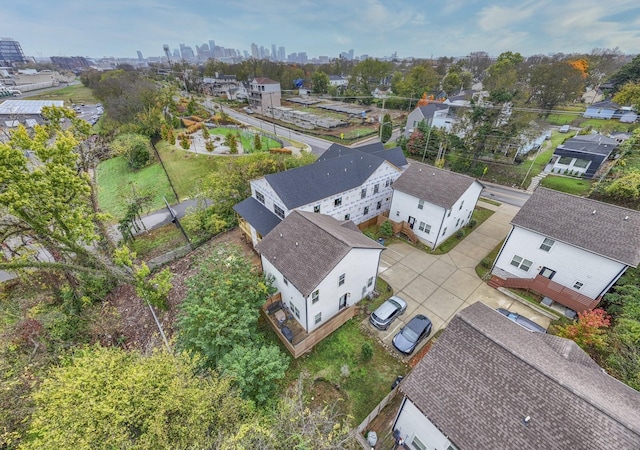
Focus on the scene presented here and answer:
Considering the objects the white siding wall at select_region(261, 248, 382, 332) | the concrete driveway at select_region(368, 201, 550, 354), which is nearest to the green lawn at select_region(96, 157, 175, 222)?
the white siding wall at select_region(261, 248, 382, 332)

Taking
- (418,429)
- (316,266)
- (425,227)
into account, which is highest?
(316,266)

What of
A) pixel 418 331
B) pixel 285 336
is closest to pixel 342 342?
pixel 285 336

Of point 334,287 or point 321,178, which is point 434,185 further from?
point 334,287

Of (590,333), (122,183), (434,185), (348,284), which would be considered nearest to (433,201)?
(434,185)

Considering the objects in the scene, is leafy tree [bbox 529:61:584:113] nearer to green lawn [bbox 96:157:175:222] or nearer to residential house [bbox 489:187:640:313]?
residential house [bbox 489:187:640:313]

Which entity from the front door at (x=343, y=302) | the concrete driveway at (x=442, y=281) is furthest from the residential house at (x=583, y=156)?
the front door at (x=343, y=302)

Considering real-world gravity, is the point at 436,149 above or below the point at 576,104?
below

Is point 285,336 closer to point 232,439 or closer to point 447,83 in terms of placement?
point 232,439
